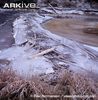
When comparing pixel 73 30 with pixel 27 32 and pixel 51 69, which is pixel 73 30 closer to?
pixel 27 32

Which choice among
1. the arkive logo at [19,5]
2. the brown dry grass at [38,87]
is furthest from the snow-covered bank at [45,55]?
the arkive logo at [19,5]

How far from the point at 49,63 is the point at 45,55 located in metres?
0.27

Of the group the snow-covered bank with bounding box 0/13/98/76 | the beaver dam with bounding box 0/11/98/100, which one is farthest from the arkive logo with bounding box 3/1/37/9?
the snow-covered bank with bounding box 0/13/98/76

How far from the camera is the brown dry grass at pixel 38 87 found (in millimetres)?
3000

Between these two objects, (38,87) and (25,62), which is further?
(25,62)

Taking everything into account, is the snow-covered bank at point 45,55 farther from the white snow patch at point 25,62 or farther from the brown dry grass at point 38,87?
the brown dry grass at point 38,87

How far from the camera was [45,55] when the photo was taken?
405cm

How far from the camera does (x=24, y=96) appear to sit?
119 inches

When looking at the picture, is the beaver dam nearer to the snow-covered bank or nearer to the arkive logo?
the snow-covered bank

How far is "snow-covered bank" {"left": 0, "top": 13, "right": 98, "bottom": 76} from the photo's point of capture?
3.70 meters

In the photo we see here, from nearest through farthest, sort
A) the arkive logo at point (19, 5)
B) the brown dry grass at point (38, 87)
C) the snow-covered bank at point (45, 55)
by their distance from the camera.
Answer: the brown dry grass at point (38, 87), the snow-covered bank at point (45, 55), the arkive logo at point (19, 5)

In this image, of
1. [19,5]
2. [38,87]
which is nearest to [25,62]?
[38,87]

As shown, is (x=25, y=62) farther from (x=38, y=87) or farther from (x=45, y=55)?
(x=38, y=87)

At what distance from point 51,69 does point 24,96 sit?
2.24ft
